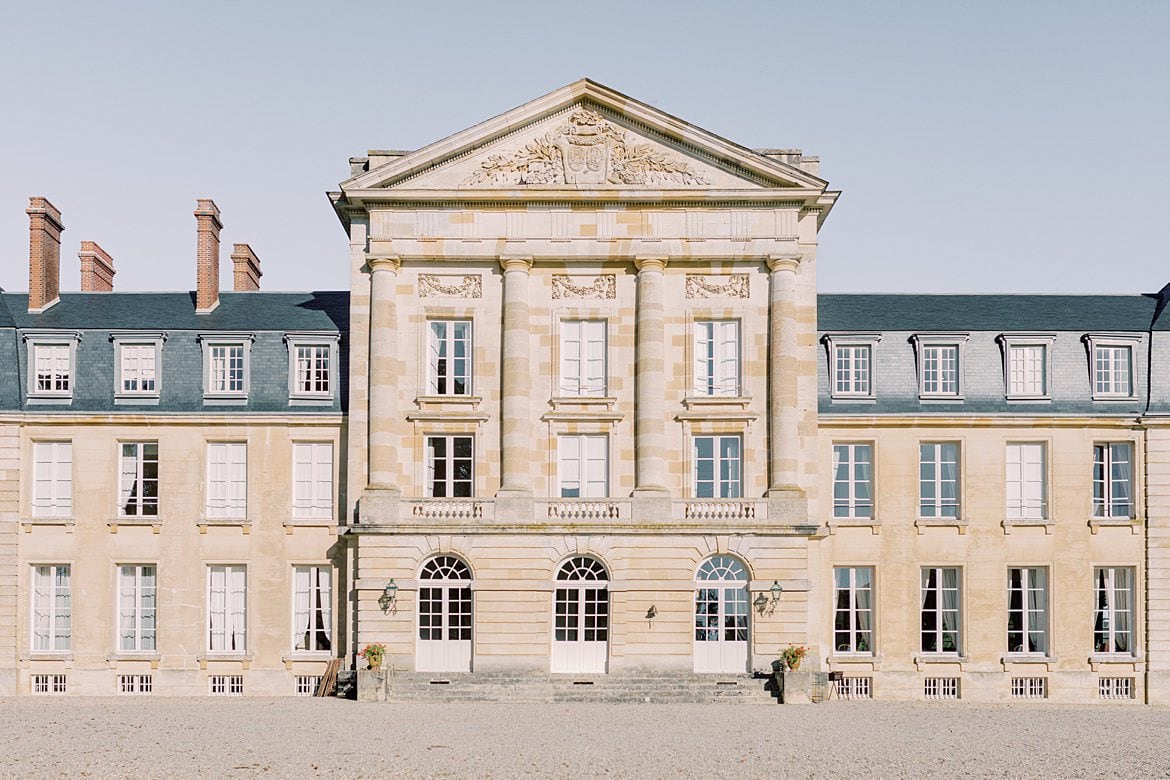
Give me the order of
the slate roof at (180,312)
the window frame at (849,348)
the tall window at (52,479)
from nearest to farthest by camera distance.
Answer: the tall window at (52,479) → the window frame at (849,348) → the slate roof at (180,312)

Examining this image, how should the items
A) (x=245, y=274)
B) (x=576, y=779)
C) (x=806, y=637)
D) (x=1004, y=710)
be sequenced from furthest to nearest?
(x=245, y=274) → (x=806, y=637) → (x=1004, y=710) → (x=576, y=779)

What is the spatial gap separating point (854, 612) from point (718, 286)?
31.7 ft

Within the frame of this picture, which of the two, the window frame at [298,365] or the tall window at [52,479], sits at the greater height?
the window frame at [298,365]

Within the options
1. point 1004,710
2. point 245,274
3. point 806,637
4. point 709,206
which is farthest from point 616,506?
point 245,274

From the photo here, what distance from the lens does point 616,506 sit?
36.5m

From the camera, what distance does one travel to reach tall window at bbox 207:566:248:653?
3797 cm

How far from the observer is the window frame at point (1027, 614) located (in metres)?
37.7

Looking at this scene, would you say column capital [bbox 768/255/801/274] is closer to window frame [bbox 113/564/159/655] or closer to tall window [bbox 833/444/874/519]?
tall window [bbox 833/444/874/519]

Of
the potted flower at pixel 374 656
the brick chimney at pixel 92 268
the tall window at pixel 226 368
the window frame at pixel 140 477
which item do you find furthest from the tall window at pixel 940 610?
the brick chimney at pixel 92 268

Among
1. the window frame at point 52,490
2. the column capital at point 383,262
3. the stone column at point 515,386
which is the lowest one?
the window frame at point 52,490

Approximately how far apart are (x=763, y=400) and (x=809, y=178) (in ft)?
19.8

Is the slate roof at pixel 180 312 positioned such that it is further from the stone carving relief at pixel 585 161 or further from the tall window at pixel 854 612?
the tall window at pixel 854 612

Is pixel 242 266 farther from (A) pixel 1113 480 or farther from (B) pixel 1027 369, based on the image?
(A) pixel 1113 480

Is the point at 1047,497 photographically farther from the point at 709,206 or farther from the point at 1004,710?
the point at 709,206
